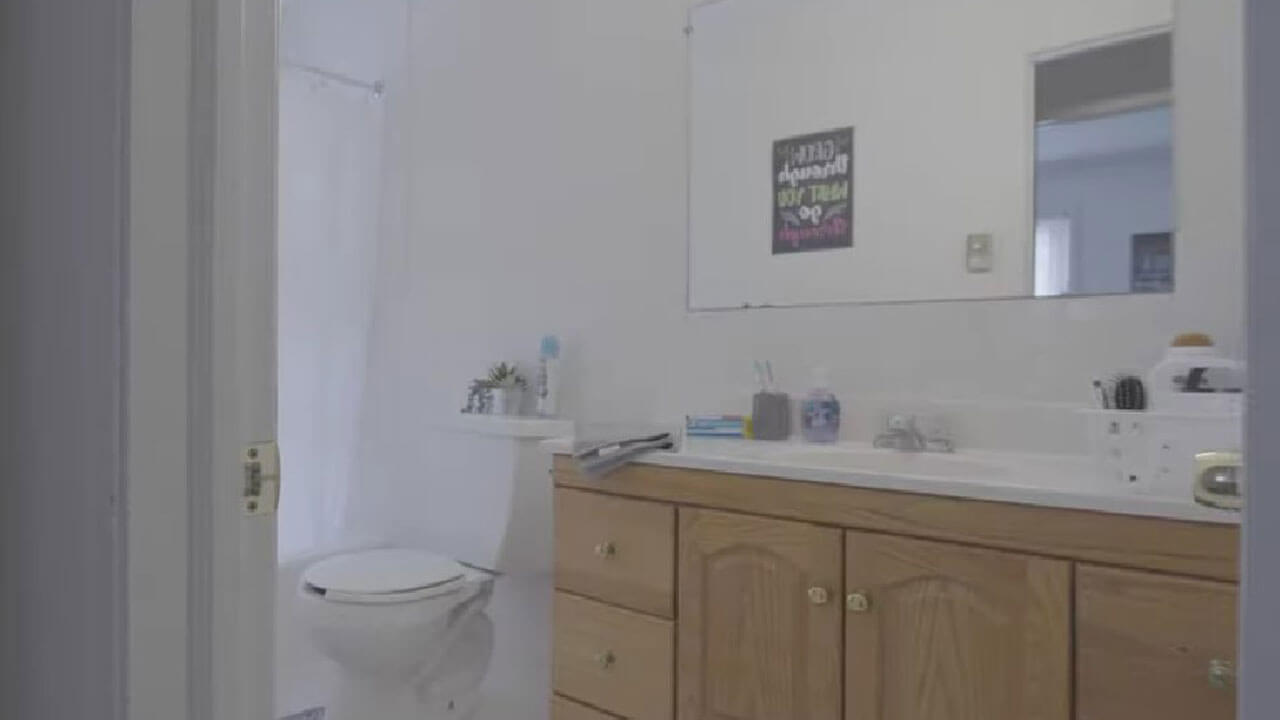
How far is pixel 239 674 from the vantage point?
0.62m

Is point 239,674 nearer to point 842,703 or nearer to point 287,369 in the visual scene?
point 842,703

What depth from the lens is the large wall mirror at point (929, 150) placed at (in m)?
1.53

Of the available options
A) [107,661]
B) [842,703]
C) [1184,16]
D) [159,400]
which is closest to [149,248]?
[159,400]

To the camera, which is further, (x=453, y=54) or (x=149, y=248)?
(x=453, y=54)

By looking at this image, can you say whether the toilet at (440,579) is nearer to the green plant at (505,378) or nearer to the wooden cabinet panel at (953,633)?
the green plant at (505,378)

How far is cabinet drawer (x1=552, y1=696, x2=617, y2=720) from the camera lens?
1691 mm

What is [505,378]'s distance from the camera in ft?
7.77

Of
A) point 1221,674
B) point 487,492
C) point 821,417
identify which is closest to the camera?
point 1221,674

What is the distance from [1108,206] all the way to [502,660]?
74.5 inches

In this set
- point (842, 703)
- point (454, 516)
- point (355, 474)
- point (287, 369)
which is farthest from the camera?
point (355, 474)

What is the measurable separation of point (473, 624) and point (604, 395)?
0.69 metres

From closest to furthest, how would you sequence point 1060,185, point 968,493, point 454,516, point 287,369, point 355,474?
1. point 968,493
2. point 1060,185
3. point 454,516
4. point 287,369
5. point 355,474

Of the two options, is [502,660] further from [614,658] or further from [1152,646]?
[1152,646]

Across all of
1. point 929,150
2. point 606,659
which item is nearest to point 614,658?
point 606,659
